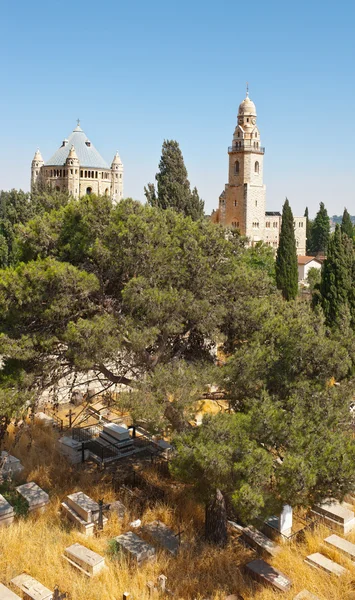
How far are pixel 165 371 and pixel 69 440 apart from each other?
18.6 ft

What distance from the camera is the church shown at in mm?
56312

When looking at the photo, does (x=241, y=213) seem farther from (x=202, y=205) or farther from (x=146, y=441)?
(x=146, y=441)

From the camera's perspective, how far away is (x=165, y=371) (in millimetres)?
8859

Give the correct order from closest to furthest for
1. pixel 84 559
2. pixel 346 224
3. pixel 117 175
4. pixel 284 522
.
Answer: pixel 84 559 → pixel 284 522 → pixel 346 224 → pixel 117 175

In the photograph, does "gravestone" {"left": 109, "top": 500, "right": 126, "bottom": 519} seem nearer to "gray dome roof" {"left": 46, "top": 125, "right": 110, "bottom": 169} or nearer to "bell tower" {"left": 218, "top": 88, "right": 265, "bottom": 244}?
"bell tower" {"left": 218, "top": 88, "right": 265, "bottom": 244}

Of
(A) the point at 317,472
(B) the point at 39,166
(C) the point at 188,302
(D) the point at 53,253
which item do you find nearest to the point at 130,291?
(C) the point at 188,302

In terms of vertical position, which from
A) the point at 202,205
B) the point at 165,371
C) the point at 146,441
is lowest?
the point at 146,441

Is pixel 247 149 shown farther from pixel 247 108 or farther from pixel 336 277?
pixel 336 277

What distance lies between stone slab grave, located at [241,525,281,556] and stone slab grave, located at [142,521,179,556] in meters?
1.32

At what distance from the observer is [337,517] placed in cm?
1040

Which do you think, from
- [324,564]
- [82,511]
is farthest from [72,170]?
[324,564]

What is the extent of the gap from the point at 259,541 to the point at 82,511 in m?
3.32

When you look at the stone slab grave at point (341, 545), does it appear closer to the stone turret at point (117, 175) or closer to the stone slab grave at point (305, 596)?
the stone slab grave at point (305, 596)

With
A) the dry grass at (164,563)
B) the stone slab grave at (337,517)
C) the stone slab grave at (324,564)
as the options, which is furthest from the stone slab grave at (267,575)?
the stone slab grave at (337,517)
